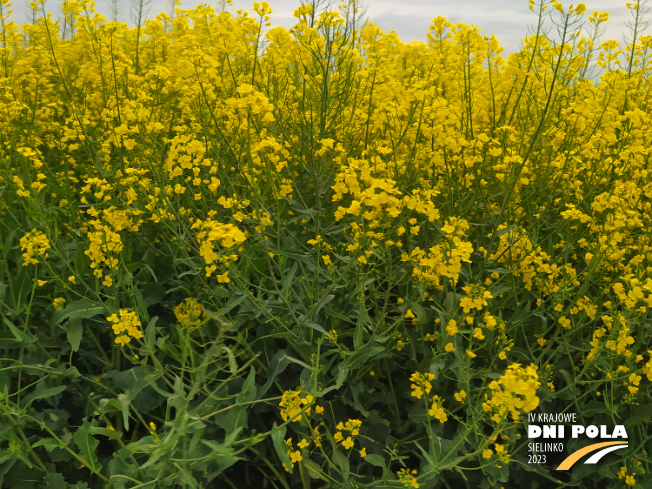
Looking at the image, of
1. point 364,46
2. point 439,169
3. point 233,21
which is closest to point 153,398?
point 439,169

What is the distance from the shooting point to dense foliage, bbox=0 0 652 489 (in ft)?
6.97

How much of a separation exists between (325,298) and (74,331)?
1.17 meters

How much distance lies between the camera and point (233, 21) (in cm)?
373

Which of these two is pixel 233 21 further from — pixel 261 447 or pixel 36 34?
pixel 261 447

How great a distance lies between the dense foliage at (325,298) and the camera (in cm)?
212

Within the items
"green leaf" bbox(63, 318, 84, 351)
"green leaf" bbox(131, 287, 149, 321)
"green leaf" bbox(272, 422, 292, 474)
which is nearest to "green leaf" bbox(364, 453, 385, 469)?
"green leaf" bbox(272, 422, 292, 474)

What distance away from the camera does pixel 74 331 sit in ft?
8.05

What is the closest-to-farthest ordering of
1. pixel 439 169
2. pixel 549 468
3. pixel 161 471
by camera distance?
pixel 161 471
pixel 549 468
pixel 439 169

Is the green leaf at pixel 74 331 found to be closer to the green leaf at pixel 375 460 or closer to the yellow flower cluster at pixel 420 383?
the green leaf at pixel 375 460

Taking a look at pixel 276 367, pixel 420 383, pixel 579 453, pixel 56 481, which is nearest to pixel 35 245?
pixel 56 481

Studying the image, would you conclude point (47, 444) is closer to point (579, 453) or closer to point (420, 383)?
point (420, 383)

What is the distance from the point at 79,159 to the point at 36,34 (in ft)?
6.43

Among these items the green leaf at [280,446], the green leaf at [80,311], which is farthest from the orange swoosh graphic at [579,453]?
the green leaf at [80,311]

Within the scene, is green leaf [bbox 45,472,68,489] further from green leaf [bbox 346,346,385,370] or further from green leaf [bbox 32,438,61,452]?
green leaf [bbox 346,346,385,370]
